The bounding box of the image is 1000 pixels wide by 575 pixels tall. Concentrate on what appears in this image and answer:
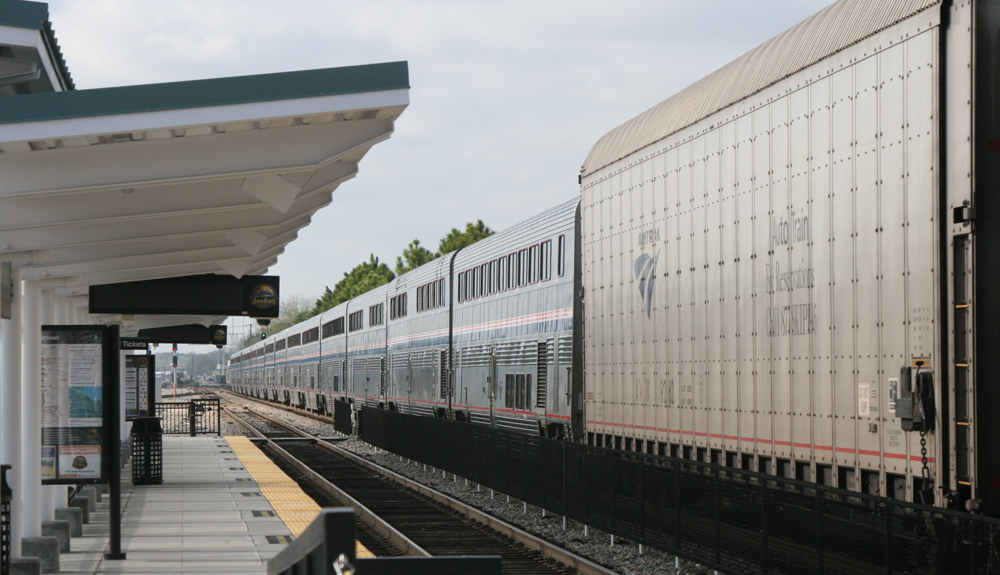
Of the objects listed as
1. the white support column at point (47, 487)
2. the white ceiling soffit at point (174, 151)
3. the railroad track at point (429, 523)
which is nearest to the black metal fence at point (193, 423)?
the railroad track at point (429, 523)

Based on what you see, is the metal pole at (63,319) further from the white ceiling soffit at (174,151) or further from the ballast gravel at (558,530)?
the ballast gravel at (558,530)

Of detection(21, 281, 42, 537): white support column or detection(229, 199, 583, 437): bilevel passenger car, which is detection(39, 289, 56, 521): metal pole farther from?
detection(229, 199, 583, 437): bilevel passenger car

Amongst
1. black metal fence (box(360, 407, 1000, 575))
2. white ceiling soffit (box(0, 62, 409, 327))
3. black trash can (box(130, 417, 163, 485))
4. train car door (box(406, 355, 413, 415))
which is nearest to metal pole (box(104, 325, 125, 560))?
white ceiling soffit (box(0, 62, 409, 327))

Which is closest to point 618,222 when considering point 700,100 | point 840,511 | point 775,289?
point 700,100

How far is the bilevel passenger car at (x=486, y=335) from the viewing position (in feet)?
55.2

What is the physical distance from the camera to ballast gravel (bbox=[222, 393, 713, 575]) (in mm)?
11500

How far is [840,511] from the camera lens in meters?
8.00

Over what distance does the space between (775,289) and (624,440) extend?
14.0 feet

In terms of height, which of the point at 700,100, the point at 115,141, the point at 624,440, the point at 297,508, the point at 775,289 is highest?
the point at 700,100

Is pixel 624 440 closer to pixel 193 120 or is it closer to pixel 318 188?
pixel 318 188

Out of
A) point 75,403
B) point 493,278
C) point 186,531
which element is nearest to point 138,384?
point 493,278

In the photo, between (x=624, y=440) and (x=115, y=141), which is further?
(x=624, y=440)

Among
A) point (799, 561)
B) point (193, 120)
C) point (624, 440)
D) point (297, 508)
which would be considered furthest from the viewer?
point (297, 508)

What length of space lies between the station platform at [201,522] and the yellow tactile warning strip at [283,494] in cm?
2
